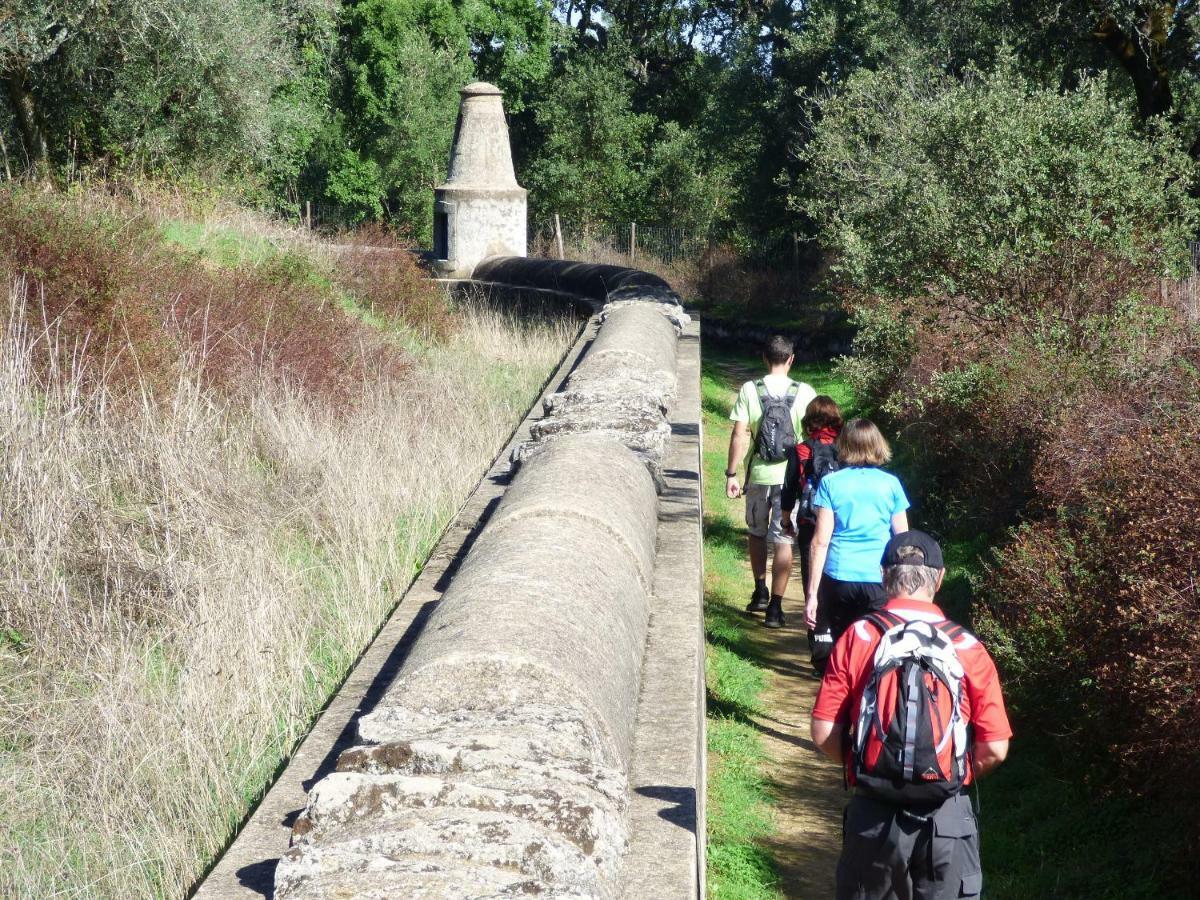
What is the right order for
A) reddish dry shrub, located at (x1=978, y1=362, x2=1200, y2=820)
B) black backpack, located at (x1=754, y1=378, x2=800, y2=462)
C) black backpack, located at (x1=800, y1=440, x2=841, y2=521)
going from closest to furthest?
reddish dry shrub, located at (x1=978, y1=362, x2=1200, y2=820), black backpack, located at (x1=800, y1=440, x2=841, y2=521), black backpack, located at (x1=754, y1=378, x2=800, y2=462)

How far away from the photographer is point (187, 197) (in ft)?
51.2

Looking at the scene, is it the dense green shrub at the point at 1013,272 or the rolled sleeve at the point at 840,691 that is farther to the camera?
the dense green shrub at the point at 1013,272

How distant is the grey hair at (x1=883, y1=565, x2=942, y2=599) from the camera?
3.71 metres

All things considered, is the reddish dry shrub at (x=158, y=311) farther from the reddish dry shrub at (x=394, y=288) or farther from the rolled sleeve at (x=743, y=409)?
the rolled sleeve at (x=743, y=409)

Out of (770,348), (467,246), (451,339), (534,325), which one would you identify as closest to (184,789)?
(770,348)

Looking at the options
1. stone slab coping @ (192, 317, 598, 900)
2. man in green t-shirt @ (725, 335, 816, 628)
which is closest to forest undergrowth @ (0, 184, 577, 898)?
stone slab coping @ (192, 317, 598, 900)

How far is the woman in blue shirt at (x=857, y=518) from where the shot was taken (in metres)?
5.79

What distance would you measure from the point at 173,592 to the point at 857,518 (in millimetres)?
3093

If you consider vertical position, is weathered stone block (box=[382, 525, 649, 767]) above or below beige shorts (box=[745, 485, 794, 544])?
above

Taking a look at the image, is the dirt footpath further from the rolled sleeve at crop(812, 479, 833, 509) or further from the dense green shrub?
the dense green shrub

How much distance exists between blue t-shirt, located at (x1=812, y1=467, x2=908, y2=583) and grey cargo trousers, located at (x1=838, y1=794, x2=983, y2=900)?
2300 millimetres

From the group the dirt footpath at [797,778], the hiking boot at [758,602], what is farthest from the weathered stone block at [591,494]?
the hiking boot at [758,602]

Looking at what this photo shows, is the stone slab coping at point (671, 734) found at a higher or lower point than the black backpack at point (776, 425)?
lower

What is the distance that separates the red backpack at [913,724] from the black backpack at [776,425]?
13.9 ft
